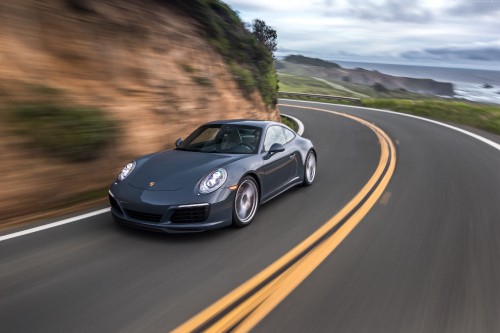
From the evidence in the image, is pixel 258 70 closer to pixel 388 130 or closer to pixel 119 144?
pixel 388 130

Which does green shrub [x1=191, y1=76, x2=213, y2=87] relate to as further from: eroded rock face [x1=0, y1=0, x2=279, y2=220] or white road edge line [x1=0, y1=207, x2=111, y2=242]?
white road edge line [x1=0, y1=207, x2=111, y2=242]

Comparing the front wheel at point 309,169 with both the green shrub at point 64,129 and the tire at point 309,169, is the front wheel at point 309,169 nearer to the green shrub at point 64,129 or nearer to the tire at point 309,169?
the tire at point 309,169

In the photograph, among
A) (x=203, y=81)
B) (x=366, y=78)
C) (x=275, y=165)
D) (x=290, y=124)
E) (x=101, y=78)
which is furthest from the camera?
(x=366, y=78)

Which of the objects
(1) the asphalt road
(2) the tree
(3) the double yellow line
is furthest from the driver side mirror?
(2) the tree

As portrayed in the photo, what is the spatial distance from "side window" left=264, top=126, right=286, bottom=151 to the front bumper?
1.63m

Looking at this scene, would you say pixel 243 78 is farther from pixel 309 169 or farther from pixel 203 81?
pixel 309 169

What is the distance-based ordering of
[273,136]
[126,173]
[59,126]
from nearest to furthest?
[126,173] → [59,126] → [273,136]

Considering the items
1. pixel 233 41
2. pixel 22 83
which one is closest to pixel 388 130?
pixel 233 41

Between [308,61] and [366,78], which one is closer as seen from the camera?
[366,78]

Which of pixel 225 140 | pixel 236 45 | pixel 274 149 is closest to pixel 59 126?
pixel 225 140

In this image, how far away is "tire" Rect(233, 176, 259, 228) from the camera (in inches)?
221

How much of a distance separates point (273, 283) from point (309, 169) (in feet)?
14.0

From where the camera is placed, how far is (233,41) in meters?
16.2

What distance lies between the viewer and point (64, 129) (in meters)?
6.94
